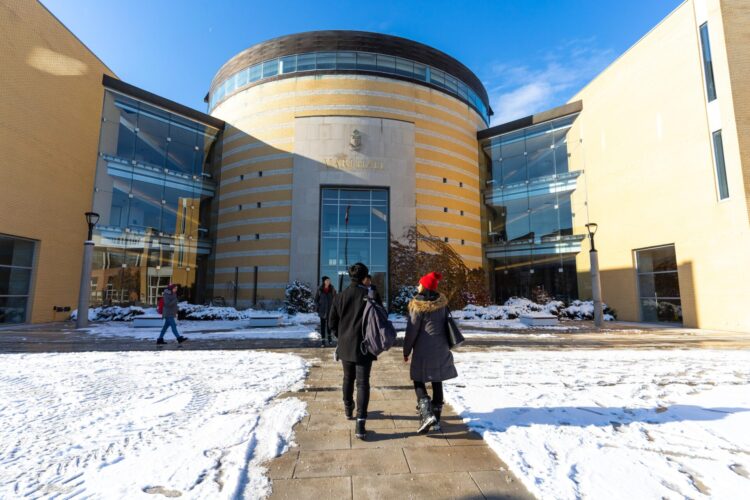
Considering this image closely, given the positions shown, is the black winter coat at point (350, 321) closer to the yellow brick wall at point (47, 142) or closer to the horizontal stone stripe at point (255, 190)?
the yellow brick wall at point (47, 142)

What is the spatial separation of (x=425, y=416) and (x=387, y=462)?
846mm

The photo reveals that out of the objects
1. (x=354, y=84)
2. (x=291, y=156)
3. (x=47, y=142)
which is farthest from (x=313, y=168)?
(x=47, y=142)

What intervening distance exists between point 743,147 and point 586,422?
1564 centimetres

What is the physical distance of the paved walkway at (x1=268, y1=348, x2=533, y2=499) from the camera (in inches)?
110

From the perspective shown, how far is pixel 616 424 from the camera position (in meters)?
4.18

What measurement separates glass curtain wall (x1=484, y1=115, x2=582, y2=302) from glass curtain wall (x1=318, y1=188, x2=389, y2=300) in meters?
8.20

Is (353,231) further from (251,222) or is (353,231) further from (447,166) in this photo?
(447,166)

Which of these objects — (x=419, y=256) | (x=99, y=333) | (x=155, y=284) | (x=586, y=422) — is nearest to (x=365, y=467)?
(x=586, y=422)

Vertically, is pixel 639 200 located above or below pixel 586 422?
above

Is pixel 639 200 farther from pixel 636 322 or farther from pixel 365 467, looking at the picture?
pixel 365 467

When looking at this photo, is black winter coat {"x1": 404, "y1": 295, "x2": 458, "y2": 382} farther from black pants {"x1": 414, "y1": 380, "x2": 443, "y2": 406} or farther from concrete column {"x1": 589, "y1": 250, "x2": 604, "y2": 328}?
concrete column {"x1": 589, "y1": 250, "x2": 604, "y2": 328}

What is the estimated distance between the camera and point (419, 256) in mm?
20906

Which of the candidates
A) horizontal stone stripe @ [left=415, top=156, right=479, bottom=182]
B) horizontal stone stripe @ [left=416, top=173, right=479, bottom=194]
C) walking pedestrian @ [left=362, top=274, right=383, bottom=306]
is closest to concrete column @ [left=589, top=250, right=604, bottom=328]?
horizontal stone stripe @ [left=416, top=173, right=479, bottom=194]

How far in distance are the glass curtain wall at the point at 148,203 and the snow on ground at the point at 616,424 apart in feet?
64.2
